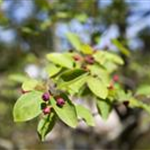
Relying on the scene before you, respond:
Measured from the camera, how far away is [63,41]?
11.6 feet

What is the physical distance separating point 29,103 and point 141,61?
331cm

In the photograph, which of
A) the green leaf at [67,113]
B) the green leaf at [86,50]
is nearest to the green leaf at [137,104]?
the green leaf at [86,50]

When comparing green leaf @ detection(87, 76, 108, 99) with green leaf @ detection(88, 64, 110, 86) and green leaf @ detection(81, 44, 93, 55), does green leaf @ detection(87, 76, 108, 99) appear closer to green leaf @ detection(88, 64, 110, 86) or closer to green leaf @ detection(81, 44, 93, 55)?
green leaf @ detection(88, 64, 110, 86)

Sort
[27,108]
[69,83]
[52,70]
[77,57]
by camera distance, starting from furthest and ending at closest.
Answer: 1. [77,57]
2. [52,70]
3. [69,83]
4. [27,108]

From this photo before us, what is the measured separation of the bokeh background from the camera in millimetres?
2559

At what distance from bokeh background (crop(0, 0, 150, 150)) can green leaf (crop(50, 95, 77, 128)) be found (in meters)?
0.55

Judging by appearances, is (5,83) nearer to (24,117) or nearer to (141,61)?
(141,61)

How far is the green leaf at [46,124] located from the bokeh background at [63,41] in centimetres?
51

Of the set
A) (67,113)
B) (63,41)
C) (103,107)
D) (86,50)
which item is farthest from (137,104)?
(63,41)

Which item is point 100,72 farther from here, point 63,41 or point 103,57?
point 63,41

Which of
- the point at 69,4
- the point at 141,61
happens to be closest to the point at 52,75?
the point at 69,4

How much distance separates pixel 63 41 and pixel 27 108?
2.50m

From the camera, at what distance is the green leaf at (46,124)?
1.14 metres

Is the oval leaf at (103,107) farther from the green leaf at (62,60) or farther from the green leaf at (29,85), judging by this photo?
the green leaf at (29,85)
